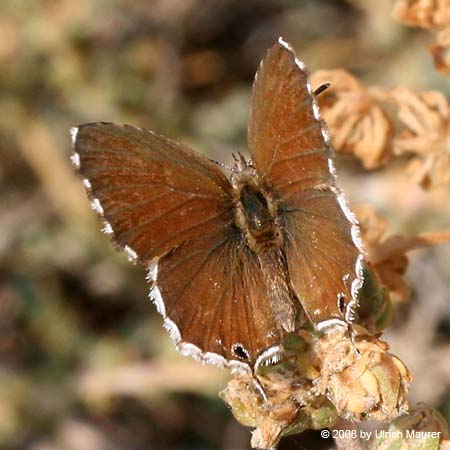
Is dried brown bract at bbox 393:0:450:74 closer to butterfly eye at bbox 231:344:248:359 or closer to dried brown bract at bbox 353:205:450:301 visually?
dried brown bract at bbox 353:205:450:301

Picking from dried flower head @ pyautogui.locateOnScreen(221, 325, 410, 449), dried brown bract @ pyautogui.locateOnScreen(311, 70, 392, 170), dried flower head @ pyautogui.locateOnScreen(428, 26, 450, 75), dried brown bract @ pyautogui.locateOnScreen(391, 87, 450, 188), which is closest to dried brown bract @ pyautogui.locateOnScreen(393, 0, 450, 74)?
dried flower head @ pyautogui.locateOnScreen(428, 26, 450, 75)

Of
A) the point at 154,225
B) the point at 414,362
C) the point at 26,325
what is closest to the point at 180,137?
the point at 26,325

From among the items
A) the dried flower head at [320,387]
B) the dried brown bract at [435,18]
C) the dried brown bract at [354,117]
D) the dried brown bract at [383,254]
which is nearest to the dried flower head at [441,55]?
the dried brown bract at [435,18]

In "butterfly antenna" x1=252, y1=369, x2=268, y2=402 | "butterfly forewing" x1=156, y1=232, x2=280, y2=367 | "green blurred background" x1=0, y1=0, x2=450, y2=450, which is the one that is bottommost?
"green blurred background" x1=0, y1=0, x2=450, y2=450

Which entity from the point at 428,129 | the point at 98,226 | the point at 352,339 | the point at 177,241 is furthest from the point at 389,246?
the point at 98,226

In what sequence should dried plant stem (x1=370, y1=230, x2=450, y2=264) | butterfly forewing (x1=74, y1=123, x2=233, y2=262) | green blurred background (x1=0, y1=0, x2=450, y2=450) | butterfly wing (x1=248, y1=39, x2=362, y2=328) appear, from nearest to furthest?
butterfly wing (x1=248, y1=39, x2=362, y2=328) < butterfly forewing (x1=74, y1=123, x2=233, y2=262) < dried plant stem (x1=370, y1=230, x2=450, y2=264) < green blurred background (x1=0, y1=0, x2=450, y2=450)

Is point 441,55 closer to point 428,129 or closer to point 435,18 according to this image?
point 435,18
